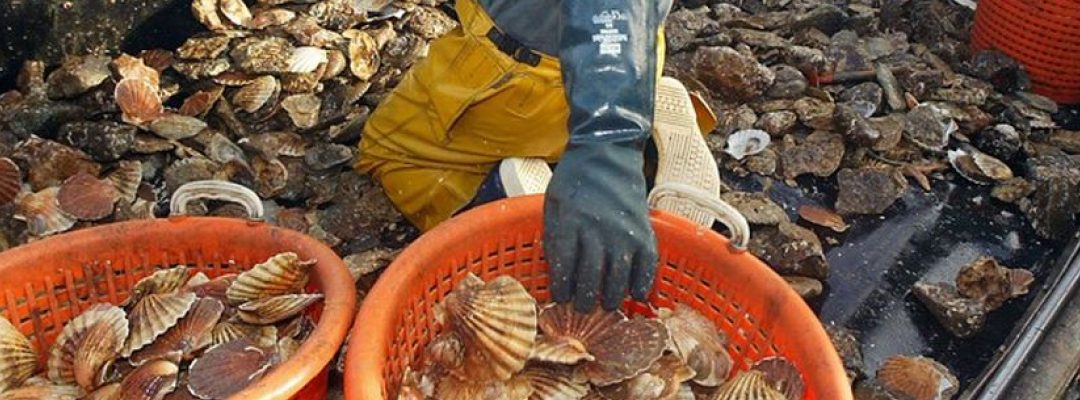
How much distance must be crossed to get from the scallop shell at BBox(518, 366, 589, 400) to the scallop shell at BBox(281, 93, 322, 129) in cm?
130

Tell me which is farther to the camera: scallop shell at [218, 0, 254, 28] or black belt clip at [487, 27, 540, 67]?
scallop shell at [218, 0, 254, 28]

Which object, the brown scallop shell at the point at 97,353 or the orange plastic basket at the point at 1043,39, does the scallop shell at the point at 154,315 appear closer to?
the brown scallop shell at the point at 97,353

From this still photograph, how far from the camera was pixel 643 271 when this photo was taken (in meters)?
1.61

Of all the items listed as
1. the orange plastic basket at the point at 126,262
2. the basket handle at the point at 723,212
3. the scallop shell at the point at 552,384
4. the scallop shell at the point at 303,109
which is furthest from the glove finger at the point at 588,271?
the scallop shell at the point at 303,109

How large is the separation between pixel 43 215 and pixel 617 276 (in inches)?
51.6

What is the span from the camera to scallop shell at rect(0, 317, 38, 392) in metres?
1.54

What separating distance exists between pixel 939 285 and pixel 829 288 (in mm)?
245

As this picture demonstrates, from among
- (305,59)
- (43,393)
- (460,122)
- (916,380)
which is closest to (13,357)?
(43,393)

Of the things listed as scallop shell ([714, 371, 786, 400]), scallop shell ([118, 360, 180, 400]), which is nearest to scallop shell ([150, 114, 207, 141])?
scallop shell ([118, 360, 180, 400])

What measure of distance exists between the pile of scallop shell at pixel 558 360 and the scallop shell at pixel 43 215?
3.19 feet

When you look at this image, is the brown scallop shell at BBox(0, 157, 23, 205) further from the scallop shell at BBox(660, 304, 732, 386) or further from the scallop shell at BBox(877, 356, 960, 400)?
the scallop shell at BBox(877, 356, 960, 400)

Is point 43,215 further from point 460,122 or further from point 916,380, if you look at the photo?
point 916,380

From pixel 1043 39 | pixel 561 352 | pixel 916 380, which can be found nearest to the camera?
pixel 561 352

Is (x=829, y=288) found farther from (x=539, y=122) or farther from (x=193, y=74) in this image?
(x=193, y=74)
